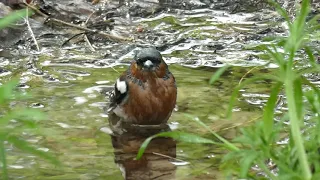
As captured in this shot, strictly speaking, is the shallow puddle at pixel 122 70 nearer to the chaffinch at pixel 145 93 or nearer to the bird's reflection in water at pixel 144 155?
the bird's reflection in water at pixel 144 155

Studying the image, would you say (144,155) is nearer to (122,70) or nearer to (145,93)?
(145,93)

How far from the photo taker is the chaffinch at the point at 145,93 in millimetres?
5727

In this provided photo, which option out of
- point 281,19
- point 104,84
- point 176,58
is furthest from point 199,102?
point 281,19

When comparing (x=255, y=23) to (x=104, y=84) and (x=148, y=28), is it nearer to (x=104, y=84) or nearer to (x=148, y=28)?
(x=148, y=28)

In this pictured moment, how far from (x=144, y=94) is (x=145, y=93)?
0.6 inches

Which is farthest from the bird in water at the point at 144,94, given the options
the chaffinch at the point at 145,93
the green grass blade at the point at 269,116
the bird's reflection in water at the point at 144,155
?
the green grass blade at the point at 269,116

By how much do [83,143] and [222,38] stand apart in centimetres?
427

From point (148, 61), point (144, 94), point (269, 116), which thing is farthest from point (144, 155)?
point (269, 116)

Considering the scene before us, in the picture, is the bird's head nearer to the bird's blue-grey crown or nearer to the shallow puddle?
the bird's blue-grey crown

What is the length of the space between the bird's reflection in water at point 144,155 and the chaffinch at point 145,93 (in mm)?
124

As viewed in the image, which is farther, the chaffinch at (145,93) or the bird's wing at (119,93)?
the bird's wing at (119,93)

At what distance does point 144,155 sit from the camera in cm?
471

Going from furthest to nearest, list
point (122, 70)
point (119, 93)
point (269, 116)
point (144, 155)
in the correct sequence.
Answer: point (122, 70), point (119, 93), point (144, 155), point (269, 116)

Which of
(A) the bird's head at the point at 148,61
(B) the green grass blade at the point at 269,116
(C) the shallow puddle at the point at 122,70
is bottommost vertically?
(C) the shallow puddle at the point at 122,70
